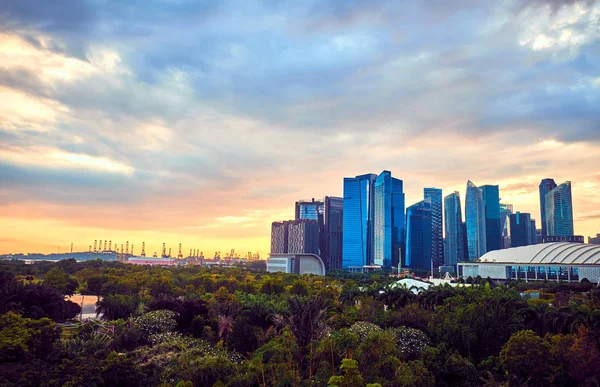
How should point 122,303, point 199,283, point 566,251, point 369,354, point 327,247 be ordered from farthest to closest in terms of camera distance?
point 327,247 → point 566,251 → point 199,283 → point 122,303 → point 369,354

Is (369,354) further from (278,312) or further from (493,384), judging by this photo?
(278,312)

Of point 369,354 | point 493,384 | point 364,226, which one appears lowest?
point 493,384

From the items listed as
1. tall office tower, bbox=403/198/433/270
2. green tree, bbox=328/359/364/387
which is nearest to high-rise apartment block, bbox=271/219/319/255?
tall office tower, bbox=403/198/433/270

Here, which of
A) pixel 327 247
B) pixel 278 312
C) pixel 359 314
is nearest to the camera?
pixel 278 312

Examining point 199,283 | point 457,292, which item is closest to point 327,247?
point 199,283

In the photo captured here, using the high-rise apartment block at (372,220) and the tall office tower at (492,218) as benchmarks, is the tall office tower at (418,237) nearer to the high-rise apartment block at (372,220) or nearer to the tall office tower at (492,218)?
the high-rise apartment block at (372,220)

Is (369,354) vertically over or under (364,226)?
under

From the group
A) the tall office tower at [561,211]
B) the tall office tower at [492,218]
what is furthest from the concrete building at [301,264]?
the tall office tower at [561,211]

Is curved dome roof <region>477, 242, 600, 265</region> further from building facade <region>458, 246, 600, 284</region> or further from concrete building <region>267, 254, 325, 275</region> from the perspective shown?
concrete building <region>267, 254, 325, 275</region>
